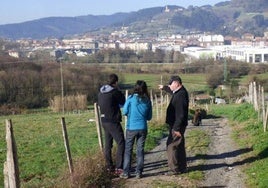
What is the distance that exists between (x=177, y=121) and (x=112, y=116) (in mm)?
1244

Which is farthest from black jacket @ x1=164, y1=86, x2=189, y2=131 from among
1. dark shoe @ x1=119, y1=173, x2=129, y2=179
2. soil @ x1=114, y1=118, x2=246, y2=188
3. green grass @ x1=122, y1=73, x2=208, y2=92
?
green grass @ x1=122, y1=73, x2=208, y2=92

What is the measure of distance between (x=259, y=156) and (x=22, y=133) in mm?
11614

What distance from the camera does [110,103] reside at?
9.48 meters

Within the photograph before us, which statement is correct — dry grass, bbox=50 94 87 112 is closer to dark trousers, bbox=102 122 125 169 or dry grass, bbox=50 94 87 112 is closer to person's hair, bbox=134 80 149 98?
dark trousers, bbox=102 122 125 169

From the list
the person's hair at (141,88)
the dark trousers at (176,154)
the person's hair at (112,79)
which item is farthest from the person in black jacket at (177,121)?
Answer: the person's hair at (112,79)

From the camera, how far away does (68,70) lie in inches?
2648

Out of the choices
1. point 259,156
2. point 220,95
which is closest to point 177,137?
point 259,156

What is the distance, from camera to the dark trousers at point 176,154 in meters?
9.81

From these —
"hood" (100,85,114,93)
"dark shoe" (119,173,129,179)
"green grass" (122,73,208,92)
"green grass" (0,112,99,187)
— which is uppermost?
"hood" (100,85,114,93)

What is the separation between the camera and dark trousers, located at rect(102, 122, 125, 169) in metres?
9.55

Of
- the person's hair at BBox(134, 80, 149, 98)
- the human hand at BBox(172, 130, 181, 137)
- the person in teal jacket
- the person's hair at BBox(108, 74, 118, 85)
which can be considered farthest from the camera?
the human hand at BBox(172, 130, 181, 137)

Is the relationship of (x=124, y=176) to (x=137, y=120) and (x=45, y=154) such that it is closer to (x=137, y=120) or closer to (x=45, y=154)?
(x=137, y=120)

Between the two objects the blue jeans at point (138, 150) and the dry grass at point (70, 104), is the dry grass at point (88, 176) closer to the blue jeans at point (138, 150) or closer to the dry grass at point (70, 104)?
the blue jeans at point (138, 150)

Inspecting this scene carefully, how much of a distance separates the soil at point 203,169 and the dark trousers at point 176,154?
207 mm
